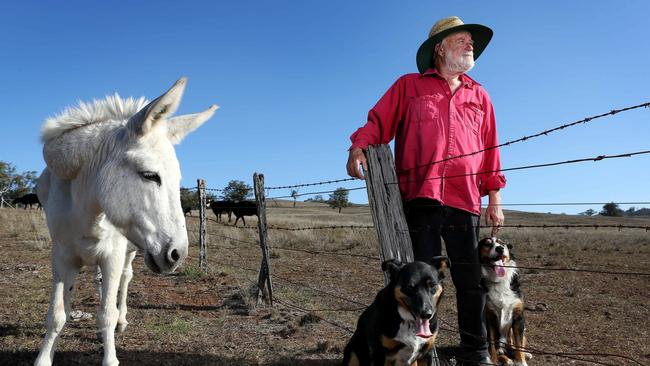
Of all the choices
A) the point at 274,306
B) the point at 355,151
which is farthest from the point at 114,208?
the point at 274,306

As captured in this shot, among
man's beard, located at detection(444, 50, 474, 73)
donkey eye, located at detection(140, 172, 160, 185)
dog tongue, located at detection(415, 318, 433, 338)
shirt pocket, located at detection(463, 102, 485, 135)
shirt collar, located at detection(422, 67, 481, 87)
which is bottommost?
dog tongue, located at detection(415, 318, 433, 338)

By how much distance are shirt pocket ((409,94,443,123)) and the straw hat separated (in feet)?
1.66

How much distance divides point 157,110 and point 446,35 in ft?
7.69

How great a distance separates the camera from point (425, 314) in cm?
318

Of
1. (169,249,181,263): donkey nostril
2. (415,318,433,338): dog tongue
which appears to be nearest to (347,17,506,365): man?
(415,318,433,338): dog tongue

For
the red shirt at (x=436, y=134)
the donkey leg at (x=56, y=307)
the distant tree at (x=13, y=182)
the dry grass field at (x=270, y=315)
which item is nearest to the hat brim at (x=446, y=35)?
the red shirt at (x=436, y=134)

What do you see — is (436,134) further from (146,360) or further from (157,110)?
(146,360)

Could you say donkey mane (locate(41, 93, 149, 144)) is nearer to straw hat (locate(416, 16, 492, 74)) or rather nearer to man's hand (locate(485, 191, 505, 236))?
straw hat (locate(416, 16, 492, 74))

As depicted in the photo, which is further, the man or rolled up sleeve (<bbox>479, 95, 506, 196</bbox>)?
rolled up sleeve (<bbox>479, 95, 506, 196</bbox>)

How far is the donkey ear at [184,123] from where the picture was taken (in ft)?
10.4

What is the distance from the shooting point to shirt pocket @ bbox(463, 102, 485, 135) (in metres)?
3.55

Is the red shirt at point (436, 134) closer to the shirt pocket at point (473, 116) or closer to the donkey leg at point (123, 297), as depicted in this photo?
the shirt pocket at point (473, 116)

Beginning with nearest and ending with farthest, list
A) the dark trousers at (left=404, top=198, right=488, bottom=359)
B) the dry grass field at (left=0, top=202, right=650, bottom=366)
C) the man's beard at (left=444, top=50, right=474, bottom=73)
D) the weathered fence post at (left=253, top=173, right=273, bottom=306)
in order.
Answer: the dark trousers at (left=404, top=198, right=488, bottom=359), the man's beard at (left=444, top=50, right=474, bottom=73), the dry grass field at (left=0, top=202, right=650, bottom=366), the weathered fence post at (left=253, top=173, right=273, bottom=306)

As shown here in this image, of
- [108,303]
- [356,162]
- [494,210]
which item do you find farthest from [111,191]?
[494,210]
